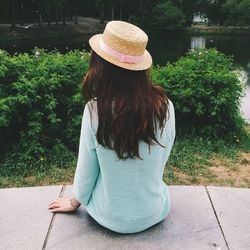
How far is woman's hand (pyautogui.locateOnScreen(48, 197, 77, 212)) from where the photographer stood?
2713mm

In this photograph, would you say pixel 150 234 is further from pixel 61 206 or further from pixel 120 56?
pixel 120 56

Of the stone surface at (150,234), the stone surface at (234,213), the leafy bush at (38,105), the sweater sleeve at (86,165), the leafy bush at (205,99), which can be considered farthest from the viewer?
the leafy bush at (205,99)

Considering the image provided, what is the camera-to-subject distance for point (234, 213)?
2846mm

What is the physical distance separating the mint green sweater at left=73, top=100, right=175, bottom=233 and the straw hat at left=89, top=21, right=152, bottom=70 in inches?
10.6

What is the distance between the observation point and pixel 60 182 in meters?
3.71

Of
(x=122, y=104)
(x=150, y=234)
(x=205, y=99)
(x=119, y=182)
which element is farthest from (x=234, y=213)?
(x=205, y=99)

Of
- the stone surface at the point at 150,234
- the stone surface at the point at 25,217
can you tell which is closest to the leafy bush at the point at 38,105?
the stone surface at the point at 25,217

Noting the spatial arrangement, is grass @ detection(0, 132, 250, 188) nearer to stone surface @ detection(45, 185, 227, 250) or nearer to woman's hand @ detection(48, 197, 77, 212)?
woman's hand @ detection(48, 197, 77, 212)

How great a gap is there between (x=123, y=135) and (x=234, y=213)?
1.16m

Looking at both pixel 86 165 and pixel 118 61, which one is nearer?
pixel 118 61

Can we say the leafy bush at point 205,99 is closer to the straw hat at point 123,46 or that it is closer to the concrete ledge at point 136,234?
the concrete ledge at point 136,234

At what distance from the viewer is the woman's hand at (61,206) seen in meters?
2.71

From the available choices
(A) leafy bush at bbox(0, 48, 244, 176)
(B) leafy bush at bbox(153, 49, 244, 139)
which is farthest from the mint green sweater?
(B) leafy bush at bbox(153, 49, 244, 139)

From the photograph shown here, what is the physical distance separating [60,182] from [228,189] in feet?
4.67
